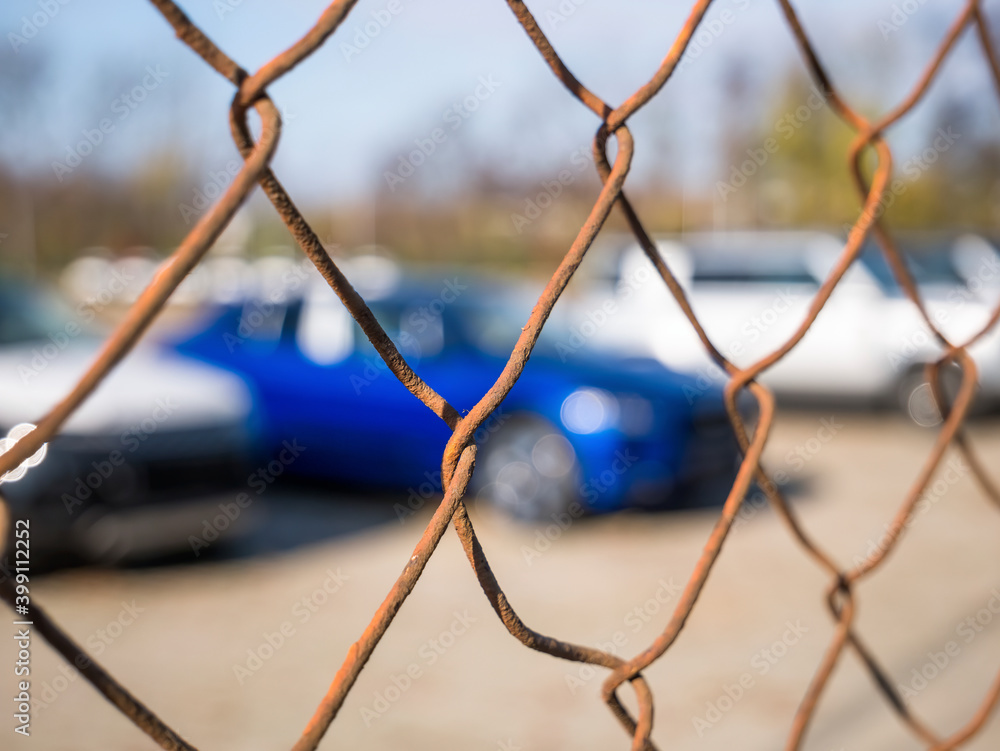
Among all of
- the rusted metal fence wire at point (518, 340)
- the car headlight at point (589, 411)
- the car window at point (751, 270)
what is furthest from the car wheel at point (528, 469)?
the car window at point (751, 270)

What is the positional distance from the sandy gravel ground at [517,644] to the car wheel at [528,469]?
0.57 ft

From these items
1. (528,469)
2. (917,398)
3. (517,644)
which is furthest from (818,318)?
(517,644)

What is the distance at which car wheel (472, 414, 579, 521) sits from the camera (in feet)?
19.1

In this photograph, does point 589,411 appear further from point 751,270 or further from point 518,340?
point 751,270

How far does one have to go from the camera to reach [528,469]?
5.93m

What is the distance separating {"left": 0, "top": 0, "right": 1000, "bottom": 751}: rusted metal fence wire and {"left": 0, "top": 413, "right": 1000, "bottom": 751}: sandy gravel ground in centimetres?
245

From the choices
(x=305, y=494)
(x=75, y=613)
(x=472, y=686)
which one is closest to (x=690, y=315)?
(x=472, y=686)

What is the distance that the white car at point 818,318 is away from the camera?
9.59 metres

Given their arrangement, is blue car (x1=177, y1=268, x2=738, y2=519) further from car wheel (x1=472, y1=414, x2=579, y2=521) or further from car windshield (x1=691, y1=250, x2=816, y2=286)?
car windshield (x1=691, y1=250, x2=816, y2=286)

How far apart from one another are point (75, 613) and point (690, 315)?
13.8 feet

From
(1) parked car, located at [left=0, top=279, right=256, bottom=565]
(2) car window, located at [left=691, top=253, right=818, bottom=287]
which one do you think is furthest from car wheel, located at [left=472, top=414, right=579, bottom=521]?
(2) car window, located at [left=691, top=253, right=818, bottom=287]

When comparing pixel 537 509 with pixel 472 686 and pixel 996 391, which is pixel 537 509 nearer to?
pixel 472 686

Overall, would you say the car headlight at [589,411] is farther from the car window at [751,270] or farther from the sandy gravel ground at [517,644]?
the car window at [751,270]

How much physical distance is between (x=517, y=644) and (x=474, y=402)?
2.25m
